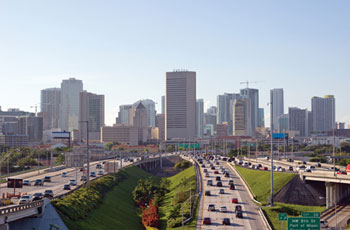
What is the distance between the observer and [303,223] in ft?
156

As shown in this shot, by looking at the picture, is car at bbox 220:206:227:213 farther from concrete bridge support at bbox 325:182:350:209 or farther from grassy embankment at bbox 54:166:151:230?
concrete bridge support at bbox 325:182:350:209

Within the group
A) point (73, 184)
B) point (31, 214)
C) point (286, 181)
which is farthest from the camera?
point (73, 184)

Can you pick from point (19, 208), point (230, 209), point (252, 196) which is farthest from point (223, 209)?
point (19, 208)

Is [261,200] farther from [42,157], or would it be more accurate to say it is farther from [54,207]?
[42,157]

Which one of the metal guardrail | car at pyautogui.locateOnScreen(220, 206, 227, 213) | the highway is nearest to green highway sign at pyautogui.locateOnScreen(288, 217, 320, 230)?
the highway

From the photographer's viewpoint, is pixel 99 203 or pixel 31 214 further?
pixel 99 203

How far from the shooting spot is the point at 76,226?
58531 millimetres

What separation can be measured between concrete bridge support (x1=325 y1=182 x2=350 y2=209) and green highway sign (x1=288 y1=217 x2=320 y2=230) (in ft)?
113

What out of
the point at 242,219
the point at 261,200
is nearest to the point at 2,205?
the point at 242,219

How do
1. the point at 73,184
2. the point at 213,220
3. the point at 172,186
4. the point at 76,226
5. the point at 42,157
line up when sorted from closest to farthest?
the point at 76,226, the point at 213,220, the point at 73,184, the point at 172,186, the point at 42,157

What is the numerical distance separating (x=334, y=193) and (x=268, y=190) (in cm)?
1183

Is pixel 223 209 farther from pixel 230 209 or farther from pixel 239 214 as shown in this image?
pixel 239 214

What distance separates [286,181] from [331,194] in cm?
1023

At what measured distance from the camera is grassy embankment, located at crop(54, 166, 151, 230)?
202ft
